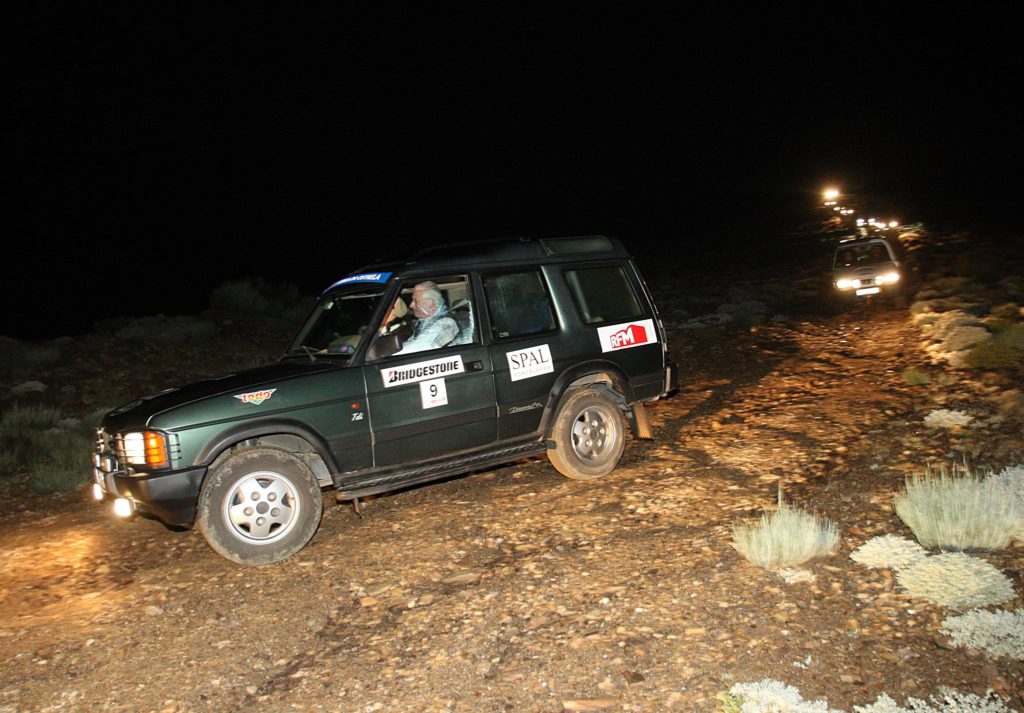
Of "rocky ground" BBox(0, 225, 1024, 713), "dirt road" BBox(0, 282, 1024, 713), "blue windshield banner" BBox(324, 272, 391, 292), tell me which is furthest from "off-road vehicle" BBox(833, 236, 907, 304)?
"blue windshield banner" BBox(324, 272, 391, 292)

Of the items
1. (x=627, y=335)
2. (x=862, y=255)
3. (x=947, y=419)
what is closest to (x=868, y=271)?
(x=862, y=255)

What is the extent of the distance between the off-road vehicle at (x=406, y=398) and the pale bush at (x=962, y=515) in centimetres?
256

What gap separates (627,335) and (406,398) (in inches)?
89.4

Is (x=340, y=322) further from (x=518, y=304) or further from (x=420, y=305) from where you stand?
(x=518, y=304)

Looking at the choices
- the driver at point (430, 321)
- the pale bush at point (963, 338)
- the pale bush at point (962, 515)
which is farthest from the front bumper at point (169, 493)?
the pale bush at point (963, 338)

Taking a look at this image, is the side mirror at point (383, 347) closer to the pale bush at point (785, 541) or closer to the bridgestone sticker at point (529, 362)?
the bridgestone sticker at point (529, 362)

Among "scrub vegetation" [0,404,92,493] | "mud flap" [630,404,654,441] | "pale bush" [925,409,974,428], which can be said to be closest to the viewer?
"mud flap" [630,404,654,441]

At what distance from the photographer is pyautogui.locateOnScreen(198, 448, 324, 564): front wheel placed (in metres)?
5.25

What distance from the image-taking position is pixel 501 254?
6.54m

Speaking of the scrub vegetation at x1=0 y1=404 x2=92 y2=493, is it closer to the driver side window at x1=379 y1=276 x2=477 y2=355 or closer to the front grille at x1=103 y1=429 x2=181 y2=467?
the front grille at x1=103 y1=429 x2=181 y2=467

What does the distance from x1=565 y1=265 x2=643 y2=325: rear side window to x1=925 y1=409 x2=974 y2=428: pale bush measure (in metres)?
3.35

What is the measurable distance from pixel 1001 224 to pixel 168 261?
44.2m

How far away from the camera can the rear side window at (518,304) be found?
6402 millimetres

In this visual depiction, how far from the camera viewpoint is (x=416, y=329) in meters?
6.17
